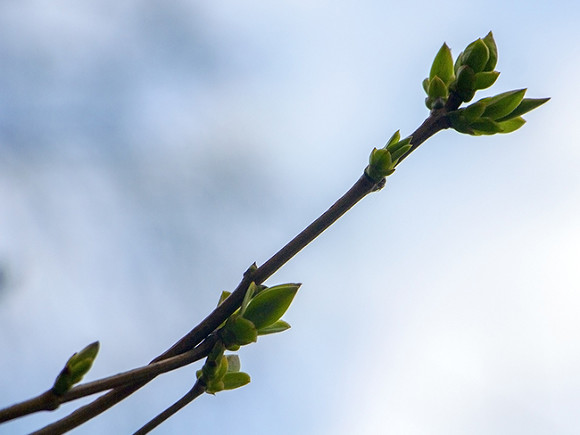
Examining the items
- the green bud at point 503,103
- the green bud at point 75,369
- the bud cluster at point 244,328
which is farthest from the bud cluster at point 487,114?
the green bud at point 75,369

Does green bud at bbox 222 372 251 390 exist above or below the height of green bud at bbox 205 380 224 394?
above

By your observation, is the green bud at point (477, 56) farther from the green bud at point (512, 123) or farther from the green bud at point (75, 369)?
the green bud at point (75, 369)

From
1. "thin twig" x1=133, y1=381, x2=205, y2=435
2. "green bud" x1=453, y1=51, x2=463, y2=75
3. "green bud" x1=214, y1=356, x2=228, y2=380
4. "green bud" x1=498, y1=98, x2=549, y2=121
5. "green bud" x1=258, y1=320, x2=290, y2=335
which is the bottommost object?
"thin twig" x1=133, y1=381, x2=205, y2=435

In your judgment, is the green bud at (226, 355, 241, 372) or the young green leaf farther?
the young green leaf

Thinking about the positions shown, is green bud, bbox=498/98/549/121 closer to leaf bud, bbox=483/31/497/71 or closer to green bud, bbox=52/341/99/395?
leaf bud, bbox=483/31/497/71

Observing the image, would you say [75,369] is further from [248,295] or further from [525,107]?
[525,107]

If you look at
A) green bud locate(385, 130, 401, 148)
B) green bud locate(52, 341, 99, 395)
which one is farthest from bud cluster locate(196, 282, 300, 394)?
green bud locate(385, 130, 401, 148)
